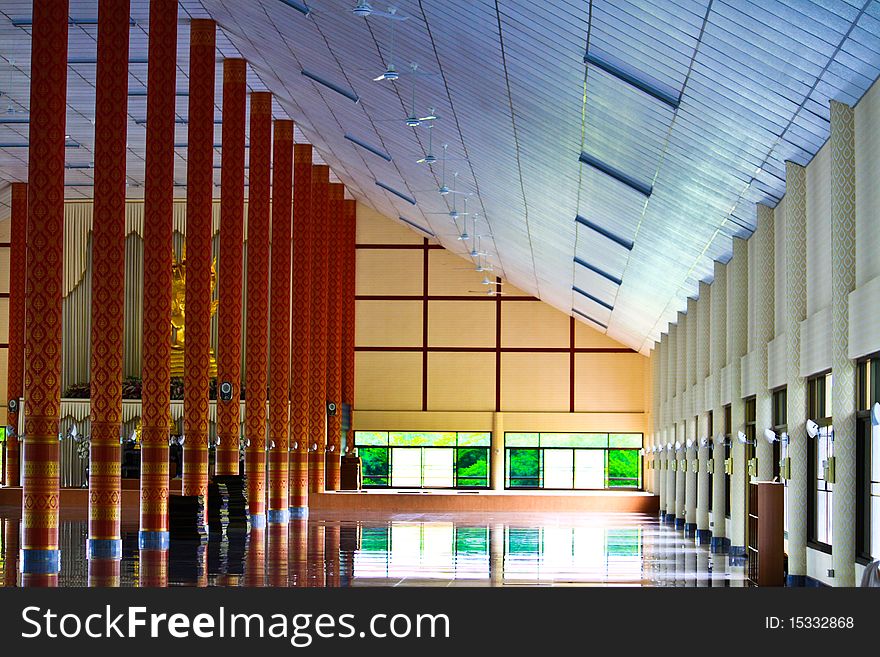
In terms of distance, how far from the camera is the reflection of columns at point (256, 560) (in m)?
22.3

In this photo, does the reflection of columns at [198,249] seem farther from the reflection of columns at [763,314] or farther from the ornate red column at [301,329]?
the reflection of columns at [763,314]

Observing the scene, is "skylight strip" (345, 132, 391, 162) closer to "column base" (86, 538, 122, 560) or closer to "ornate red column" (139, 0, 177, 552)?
"ornate red column" (139, 0, 177, 552)

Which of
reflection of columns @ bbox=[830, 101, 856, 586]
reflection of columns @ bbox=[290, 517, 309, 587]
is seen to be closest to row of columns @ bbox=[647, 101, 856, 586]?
reflection of columns @ bbox=[830, 101, 856, 586]

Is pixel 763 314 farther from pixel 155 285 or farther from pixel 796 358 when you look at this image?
pixel 155 285

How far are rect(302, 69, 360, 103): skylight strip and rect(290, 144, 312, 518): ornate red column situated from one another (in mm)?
10910

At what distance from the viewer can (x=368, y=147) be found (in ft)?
136

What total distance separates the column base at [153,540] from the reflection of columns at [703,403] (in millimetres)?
14787

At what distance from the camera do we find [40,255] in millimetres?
23969

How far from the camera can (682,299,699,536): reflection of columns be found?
40.3 m

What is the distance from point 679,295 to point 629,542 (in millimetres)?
9576

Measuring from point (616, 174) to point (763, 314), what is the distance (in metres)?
4.08

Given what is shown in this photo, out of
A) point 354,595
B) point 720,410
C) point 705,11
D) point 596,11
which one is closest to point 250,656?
point 354,595

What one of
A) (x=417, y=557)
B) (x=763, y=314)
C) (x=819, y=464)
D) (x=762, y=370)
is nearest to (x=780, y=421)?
(x=762, y=370)

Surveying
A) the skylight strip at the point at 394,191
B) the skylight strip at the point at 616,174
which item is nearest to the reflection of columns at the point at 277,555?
the skylight strip at the point at 616,174
